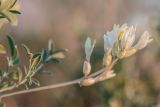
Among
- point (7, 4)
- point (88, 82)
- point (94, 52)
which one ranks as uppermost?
point (7, 4)

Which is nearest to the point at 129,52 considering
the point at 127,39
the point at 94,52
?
the point at 127,39

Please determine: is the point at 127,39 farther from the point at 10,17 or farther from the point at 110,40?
the point at 10,17

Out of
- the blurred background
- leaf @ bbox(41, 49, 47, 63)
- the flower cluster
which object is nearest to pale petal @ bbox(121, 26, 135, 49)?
the flower cluster

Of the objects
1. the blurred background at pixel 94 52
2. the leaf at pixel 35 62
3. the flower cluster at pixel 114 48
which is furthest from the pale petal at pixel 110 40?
the blurred background at pixel 94 52

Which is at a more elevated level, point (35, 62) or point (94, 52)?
point (35, 62)

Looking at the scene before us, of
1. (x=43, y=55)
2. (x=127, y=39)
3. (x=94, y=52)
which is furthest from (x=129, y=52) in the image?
(x=94, y=52)

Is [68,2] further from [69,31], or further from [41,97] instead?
[41,97]

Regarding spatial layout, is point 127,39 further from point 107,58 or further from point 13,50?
point 13,50

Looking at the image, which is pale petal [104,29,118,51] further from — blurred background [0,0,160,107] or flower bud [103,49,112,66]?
blurred background [0,0,160,107]

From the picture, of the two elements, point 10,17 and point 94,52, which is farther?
point 94,52

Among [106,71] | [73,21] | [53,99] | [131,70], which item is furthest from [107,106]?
[106,71]
